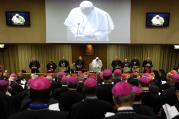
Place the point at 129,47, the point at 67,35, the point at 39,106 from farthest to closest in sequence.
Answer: the point at 129,47 → the point at 67,35 → the point at 39,106

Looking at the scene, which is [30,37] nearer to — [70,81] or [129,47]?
[129,47]

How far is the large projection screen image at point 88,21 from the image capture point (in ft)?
57.6

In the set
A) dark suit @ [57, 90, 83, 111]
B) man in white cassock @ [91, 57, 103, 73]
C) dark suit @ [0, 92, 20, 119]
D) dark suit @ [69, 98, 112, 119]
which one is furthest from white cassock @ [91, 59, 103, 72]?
dark suit @ [69, 98, 112, 119]

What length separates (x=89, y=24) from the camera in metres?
17.6

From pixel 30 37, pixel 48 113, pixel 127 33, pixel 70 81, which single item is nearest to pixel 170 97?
pixel 70 81

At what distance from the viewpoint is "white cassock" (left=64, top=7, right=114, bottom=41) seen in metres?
17.6

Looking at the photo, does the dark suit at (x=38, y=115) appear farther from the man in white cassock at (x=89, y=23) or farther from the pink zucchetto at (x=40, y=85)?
the man in white cassock at (x=89, y=23)

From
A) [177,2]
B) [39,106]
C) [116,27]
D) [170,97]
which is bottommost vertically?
[170,97]

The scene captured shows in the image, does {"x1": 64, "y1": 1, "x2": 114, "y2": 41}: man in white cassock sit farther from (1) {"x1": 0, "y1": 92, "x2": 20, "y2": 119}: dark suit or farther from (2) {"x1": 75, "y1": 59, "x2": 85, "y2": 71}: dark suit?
(1) {"x1": 0, "y1": 92, "x2": 20, "y2": 119}: dark suit

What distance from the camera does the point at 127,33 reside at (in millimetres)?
17656

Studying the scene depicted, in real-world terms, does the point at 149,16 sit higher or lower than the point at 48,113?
higher

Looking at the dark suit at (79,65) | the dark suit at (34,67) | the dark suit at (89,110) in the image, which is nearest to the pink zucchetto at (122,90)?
the dark suit at (89,110)

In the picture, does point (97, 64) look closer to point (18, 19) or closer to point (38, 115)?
point (18, 19)

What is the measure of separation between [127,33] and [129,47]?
6.15ft
